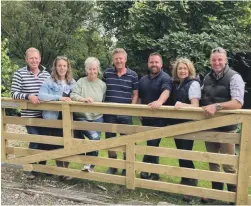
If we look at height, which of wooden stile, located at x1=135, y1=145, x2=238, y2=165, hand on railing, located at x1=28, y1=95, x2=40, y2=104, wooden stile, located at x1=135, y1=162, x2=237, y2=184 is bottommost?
wooden stile, located at x1=135, y1=162, x2=237, y2=184

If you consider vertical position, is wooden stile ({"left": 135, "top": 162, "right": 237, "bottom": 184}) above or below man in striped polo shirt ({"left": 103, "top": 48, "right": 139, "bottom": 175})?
below

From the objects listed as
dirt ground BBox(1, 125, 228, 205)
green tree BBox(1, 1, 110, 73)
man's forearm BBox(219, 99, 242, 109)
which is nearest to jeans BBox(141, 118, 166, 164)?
dirt ground BBox(1, 125, 228, 205)

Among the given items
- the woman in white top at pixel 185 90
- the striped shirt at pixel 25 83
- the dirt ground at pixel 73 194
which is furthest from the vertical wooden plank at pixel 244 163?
the striped shirt at pixel 25 83

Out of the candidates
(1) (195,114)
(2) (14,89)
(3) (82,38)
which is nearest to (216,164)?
(1) (195,114)

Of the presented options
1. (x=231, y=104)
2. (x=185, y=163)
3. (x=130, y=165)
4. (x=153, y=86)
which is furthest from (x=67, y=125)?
(x=231, y=104)

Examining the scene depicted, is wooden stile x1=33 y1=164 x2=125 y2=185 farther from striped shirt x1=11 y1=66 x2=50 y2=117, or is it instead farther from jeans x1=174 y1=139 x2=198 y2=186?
striped shirt x1=11 y1=66 x2=50 y2=117

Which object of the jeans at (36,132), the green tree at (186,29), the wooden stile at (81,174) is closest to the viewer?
the wooden stile at (81,174)

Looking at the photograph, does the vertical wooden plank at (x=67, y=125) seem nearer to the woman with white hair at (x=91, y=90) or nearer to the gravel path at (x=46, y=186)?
the woman with white hair at (x=91, y=90)

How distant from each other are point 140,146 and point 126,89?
79cm

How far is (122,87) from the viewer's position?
438 cm

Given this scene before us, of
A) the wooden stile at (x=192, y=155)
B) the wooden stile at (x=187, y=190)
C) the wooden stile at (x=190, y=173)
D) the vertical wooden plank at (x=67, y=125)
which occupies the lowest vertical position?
the wooden stile at (x=187, y=190)

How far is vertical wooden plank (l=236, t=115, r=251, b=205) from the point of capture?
11.6ft

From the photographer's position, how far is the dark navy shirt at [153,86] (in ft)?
13.7

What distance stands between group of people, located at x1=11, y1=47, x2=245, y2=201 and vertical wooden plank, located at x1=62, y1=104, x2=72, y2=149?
0.13 metres
